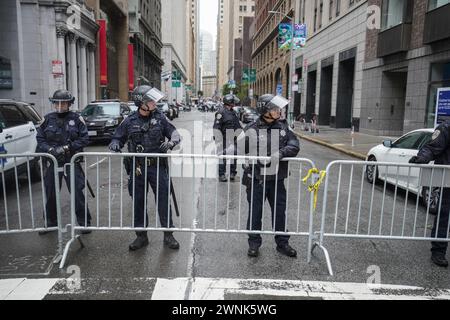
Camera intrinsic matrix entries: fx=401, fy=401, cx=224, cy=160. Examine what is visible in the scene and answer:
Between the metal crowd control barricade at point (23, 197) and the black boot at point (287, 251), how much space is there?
2764 mm

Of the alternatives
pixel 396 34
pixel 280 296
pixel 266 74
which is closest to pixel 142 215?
Result: pixel 280 296

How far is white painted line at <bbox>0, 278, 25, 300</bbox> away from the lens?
3.94 metres

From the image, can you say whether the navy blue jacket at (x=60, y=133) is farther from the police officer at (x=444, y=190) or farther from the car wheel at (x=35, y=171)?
the police officer at (x=444, y=190)

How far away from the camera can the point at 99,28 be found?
34.3 meters

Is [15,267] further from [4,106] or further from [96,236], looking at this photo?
[4,106]

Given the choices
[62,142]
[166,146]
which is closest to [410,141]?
[166,146]

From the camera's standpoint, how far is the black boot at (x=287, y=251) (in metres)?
5.11

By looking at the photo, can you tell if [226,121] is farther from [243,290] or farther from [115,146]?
[243,290]

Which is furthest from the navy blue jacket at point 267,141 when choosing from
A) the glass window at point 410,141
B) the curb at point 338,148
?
the curb at point 338,148

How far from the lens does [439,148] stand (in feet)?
16.6

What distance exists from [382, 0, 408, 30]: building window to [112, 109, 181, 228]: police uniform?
18.1 metres

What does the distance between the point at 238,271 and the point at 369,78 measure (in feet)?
72.9

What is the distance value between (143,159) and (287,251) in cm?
222

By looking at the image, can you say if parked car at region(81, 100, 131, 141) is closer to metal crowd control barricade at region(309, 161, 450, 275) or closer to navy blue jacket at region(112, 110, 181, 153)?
metal crowd control barricade at region(309, 161, 450, 275)
